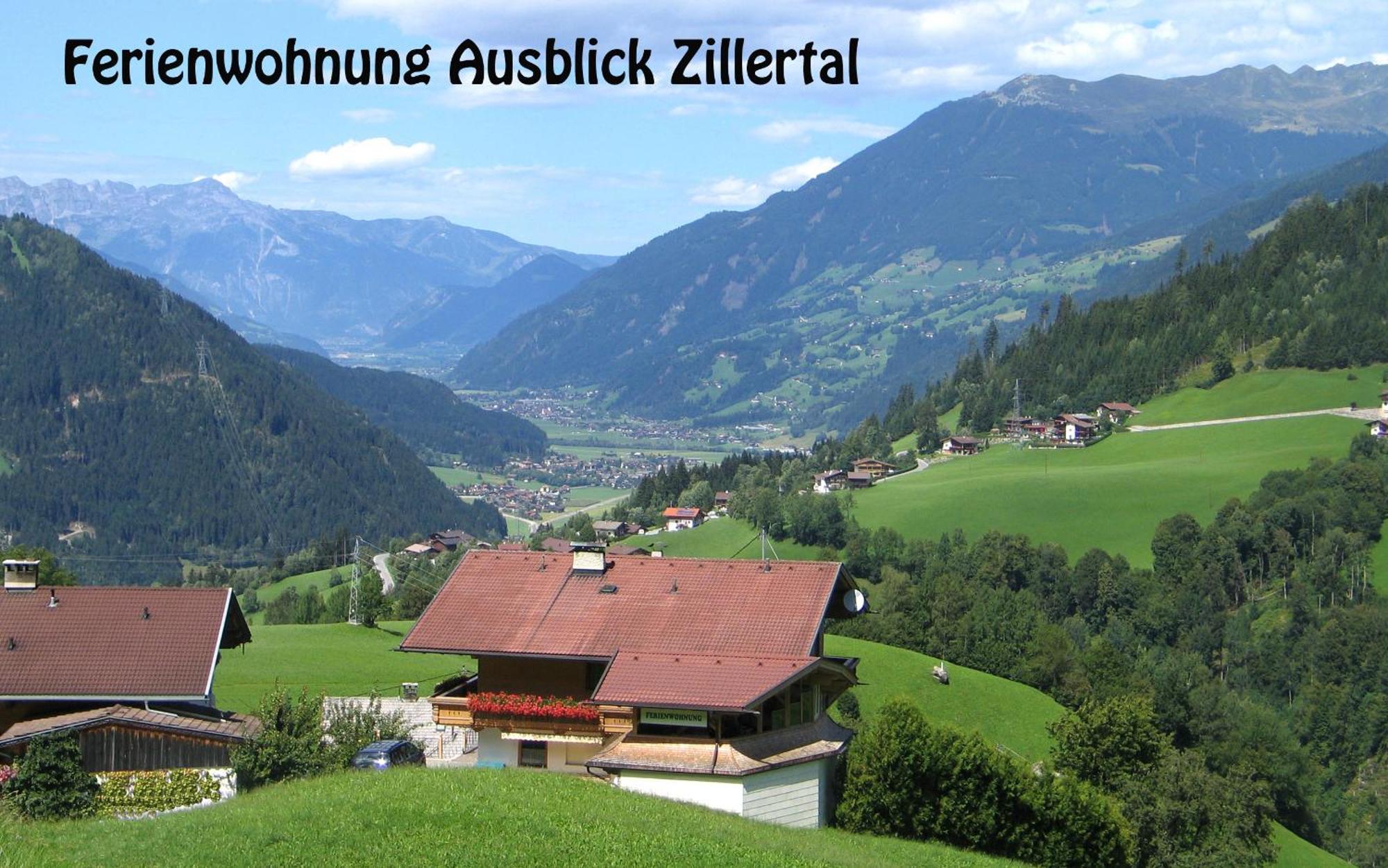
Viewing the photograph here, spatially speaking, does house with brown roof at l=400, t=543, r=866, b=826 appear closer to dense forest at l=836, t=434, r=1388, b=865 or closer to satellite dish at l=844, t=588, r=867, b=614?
satellite dish at l=844, t=588, r=867, b=614

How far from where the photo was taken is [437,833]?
83.4 feet

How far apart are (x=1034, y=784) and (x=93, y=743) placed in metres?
22.5

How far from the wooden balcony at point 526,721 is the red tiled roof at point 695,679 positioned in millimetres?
694

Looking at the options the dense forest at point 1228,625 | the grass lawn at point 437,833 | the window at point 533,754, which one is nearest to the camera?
the grass lawn at point 437,833

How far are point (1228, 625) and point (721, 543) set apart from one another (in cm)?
4764

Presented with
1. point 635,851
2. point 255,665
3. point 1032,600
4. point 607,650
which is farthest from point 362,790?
point 1032,600

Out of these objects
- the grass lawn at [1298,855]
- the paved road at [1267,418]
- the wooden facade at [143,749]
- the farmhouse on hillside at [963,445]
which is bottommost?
the grass lawn at [1298,855]

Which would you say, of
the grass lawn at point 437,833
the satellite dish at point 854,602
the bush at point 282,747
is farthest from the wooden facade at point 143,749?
the satellite dish at point 854,602

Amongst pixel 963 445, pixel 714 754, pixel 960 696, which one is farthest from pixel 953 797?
pixel 963 445

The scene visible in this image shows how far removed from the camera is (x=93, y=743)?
111 ft

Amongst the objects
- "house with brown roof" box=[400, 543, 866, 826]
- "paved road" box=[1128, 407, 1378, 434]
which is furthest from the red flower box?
"paved road" box=[1128, 407, 1378, 434]

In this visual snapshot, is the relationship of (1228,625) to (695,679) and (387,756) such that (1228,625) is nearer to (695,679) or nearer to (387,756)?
(695,679)

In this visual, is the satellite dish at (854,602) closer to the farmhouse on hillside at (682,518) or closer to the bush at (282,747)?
the bush at (282,747)

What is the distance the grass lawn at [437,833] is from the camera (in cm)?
2355
